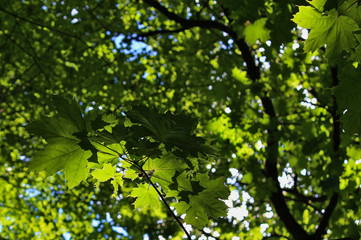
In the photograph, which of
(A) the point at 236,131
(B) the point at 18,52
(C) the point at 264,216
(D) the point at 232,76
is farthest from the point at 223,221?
(B) the point at 18,52

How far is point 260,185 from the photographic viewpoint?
16.2ft

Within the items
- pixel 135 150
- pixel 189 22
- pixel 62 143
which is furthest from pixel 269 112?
pixel 62 143

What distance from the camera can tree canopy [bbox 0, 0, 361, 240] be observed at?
1.45 metres

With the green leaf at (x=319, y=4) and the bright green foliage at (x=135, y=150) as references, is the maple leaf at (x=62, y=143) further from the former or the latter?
the green leaf at (x=319, y=4)

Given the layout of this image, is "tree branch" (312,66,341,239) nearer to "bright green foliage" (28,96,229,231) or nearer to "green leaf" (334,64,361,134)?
"green leaf" (334,64,361,134)

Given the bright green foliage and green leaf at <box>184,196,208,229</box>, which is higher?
the bright green foliage

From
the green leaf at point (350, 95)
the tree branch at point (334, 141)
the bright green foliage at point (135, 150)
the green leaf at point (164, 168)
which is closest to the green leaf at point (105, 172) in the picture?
the bright green foliage at point (135, 150)

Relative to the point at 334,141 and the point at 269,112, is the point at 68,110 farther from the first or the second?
the point at 269,112

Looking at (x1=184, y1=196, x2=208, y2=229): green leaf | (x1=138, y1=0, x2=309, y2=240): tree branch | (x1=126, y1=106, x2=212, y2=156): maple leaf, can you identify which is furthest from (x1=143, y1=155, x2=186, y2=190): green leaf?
(x1=138, y1=0, x2=309, y2=240): tree branch

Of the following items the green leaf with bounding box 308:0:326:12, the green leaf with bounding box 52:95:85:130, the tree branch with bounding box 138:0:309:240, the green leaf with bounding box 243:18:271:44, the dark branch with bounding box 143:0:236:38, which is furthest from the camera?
the dark branch with bounding box 143:0:236:38

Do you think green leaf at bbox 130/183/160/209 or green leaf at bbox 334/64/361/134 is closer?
green leaf at bbox 334/64/361/134

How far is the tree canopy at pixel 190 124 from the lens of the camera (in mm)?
1453

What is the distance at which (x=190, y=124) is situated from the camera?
1251mm

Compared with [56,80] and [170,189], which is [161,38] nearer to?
[56,80]
